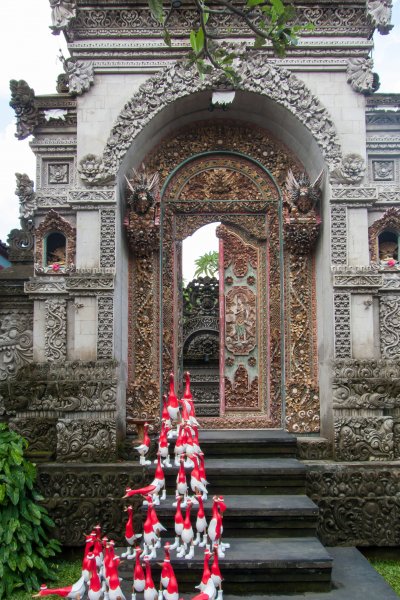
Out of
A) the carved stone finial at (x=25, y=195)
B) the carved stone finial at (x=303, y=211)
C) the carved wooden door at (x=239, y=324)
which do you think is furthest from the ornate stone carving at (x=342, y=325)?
the carved stone finial at (x=25, y=195)

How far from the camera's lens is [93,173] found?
8.08 metres

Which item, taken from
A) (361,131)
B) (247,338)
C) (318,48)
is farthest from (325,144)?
(247,338)

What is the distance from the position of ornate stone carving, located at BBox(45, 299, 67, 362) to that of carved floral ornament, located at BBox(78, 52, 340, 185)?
75.9 inches

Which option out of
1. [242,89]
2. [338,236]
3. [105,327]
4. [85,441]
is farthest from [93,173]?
[85,441]

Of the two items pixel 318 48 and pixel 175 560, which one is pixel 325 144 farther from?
pixel 175 560

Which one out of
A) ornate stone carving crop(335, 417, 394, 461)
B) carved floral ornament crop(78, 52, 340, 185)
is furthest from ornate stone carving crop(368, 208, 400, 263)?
ornate stone carving crop(335, 417, 394, 461)

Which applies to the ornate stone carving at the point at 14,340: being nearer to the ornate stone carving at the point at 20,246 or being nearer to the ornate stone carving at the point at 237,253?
the ornate stone carving at the point at 20,246

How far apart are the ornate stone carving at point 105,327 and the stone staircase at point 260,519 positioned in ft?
4.84

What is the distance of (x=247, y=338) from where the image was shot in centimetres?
901

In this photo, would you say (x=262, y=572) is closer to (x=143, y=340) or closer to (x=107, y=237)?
(x=143, y=340)

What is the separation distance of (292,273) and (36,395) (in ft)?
11.6

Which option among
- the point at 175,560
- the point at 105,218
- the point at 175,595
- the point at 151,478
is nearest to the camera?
the point at 175,595

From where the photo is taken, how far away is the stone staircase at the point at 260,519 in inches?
221

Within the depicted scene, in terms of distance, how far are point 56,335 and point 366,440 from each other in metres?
3.71
